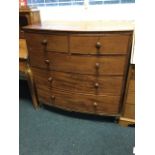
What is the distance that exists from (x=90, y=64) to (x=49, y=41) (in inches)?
16.7

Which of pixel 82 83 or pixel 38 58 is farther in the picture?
pixel 38 58

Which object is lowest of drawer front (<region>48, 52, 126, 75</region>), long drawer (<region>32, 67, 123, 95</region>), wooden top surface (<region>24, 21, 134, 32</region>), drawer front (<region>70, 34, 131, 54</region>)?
long drawer (<region>32, 67, 123, 95</region>)

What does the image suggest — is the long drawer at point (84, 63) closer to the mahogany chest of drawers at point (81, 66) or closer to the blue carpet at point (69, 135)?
the mahogany chest of drawers at point (81, 66)

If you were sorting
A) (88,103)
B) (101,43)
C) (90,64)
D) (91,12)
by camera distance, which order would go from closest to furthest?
(101,43) → (90,64) → (88,103) → (91,12)

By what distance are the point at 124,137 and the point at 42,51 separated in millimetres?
1058

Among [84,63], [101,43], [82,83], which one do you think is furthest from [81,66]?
[101,43]

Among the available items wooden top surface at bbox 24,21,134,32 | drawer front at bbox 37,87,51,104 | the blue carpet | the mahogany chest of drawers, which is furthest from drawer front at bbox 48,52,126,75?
the blue carpet

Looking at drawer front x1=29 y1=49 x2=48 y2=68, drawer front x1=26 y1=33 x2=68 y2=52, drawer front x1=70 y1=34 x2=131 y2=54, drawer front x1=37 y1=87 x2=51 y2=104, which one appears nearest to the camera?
drawer front x1=70 y1=34 x2=131 y2=54

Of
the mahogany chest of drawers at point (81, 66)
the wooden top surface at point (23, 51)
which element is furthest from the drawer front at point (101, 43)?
the wooden top surface at point (23, 51)

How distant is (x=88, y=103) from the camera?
2.01 metres

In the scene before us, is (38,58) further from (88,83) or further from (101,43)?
(101,43)

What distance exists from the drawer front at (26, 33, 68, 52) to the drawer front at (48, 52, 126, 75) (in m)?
0.06

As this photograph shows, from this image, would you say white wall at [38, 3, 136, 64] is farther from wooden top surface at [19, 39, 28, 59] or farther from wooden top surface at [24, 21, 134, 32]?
wooden top surface at [19, 39, 28, 59]

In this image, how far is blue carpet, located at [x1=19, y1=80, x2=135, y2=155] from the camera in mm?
1730
